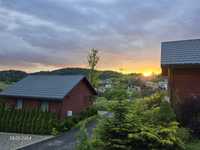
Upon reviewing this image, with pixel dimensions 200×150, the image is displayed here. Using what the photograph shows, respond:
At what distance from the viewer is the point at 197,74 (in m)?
10.5

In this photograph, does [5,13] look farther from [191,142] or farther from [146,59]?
[191,142]

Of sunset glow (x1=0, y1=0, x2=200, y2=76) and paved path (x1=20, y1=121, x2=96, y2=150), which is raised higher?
sunset glow (x1=0, y1=0, x2=200, y2=76)

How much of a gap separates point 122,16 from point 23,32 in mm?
8847

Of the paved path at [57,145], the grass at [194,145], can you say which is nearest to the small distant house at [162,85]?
the paved path at [57,145]

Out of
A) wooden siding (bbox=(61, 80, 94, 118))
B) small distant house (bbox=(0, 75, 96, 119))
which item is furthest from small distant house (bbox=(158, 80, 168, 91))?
wooden siding (bbox=(61, 80, 94, 118))

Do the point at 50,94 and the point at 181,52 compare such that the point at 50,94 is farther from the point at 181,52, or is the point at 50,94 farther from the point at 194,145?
the point at 194,145

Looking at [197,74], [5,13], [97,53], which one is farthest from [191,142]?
[97,53]

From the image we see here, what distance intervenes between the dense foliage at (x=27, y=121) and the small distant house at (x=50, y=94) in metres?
→ 1.51

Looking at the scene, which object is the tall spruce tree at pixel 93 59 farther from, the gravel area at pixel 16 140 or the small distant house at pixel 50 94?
the gravel area at pixel 16 140

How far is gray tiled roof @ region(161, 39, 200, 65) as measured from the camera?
10352mm

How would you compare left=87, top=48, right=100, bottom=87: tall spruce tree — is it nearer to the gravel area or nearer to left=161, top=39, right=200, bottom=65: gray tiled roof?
the gravel area

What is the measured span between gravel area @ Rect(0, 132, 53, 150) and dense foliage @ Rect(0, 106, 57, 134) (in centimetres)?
63

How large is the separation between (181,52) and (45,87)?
528 inches

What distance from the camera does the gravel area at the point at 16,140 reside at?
12791 mm
